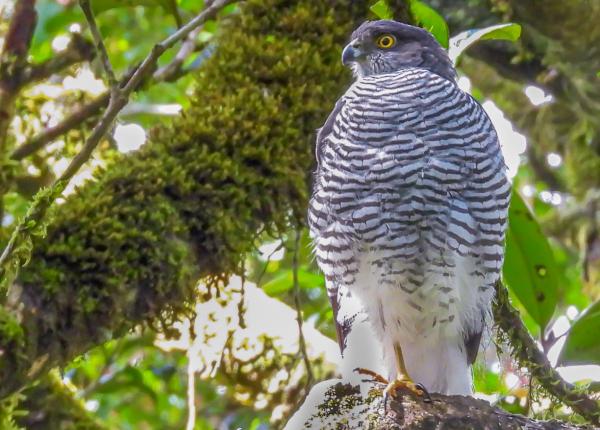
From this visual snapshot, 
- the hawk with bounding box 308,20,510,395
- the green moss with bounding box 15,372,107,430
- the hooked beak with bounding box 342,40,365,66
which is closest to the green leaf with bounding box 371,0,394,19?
the hooked beak with bounding box 342,40,365,66

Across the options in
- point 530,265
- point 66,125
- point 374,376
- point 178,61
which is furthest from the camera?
point 178,61

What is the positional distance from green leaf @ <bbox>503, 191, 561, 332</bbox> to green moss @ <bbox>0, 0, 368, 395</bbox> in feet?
2.40

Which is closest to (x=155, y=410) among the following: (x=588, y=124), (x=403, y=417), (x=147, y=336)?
(x=147, y=336)

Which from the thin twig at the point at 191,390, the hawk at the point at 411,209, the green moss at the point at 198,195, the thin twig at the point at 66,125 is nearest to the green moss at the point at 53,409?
the thin twig at the point at 191,390

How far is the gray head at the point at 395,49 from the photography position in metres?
3.05

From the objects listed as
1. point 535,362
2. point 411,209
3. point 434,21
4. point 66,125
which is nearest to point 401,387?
point 411,209

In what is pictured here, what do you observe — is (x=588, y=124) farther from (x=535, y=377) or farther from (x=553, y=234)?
(x=535, y=377)

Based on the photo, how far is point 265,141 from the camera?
10.4ft

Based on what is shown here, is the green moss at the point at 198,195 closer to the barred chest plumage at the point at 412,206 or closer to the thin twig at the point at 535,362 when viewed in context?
the barred chest plumage at the point at 412,206

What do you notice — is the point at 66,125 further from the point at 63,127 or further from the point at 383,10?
the point at 383,10

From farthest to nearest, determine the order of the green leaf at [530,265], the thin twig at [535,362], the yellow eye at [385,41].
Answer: the green leaf at [530,265] < the yellow eye at [385,41] < the thin twig at [535,362]

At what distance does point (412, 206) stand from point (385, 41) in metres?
0.72

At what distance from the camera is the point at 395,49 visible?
3.13m

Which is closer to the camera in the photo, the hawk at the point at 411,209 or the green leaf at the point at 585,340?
the hawk at the point at 411,209
